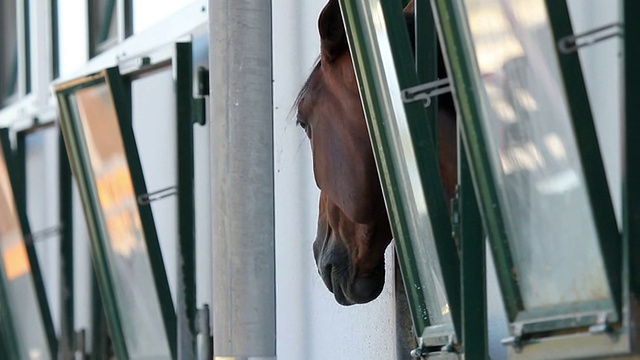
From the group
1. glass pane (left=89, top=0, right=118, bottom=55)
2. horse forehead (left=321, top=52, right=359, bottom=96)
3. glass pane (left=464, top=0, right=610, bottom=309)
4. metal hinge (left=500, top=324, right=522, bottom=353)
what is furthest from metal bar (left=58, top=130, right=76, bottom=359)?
metal hinge (left=500, top=324, right=522, bottom=353)

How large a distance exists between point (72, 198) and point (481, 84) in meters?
5.56

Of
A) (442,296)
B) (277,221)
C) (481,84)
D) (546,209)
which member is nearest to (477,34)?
(481,84)

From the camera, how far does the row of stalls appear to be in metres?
4.64

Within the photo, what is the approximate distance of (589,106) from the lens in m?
4.58

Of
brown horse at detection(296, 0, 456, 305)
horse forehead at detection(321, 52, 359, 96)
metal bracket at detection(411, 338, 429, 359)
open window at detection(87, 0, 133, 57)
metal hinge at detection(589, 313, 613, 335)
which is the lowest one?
metal hinge at detection(589, 313, 613, 335)

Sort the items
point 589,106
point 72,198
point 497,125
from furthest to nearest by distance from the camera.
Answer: point 72,198
point 497,125
point 589,106

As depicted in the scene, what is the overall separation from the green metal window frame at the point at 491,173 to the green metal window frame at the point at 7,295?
5.69 meters

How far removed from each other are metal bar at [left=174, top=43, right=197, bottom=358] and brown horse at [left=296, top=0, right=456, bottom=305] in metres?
2.21

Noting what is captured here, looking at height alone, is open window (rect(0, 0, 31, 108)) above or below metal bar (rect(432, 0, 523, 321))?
above

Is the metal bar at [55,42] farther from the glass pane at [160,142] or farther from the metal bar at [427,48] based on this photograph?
the metal bar at [427,48]

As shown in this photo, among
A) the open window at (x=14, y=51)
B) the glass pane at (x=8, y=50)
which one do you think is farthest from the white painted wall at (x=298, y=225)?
the glass pane at (x=8, y=50)

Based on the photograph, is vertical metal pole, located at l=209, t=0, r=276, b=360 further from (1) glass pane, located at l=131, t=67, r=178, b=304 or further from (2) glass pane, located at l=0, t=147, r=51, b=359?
(2) glass pane, located at l=0, t=147, r=51, b=359

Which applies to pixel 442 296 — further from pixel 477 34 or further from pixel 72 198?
pixel 72 198

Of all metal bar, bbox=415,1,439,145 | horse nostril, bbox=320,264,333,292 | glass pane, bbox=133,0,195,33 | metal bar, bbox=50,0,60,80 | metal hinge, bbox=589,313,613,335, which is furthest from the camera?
metal bar, bbox=50,0,60,80
